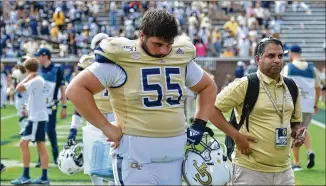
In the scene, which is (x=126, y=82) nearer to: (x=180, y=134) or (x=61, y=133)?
(x=180, y=134)

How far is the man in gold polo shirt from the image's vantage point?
17.8ft

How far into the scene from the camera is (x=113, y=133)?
439cm

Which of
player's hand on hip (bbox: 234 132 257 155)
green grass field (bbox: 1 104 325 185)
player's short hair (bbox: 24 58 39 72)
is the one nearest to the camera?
player's hand on hip (bbox: 234 132 257 155)

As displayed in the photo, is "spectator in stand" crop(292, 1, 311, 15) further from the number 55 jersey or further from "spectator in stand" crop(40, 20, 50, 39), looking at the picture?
the number 55 jersey

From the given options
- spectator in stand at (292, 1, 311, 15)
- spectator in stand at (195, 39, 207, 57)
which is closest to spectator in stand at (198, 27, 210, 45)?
spectator in stand at (195, 39, 207, 57)

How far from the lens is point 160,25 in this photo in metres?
4.25

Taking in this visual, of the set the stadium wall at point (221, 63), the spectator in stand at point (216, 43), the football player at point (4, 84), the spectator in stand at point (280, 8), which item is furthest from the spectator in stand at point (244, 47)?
the football player at point (4, 84)

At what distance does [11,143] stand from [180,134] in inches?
412

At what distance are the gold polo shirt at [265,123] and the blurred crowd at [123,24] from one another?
80.4 ft

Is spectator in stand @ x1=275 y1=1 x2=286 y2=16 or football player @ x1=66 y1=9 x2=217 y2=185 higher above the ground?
football player @ x1=66 y1=9 x2=217 y2=185

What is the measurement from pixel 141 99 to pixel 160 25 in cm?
46

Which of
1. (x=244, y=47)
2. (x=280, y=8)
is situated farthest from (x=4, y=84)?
(x=280, y=8)

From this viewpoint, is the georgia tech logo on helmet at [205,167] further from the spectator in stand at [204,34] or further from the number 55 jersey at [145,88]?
the spectator in stand at [204,34]

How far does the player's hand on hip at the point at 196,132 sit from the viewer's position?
182 inches
